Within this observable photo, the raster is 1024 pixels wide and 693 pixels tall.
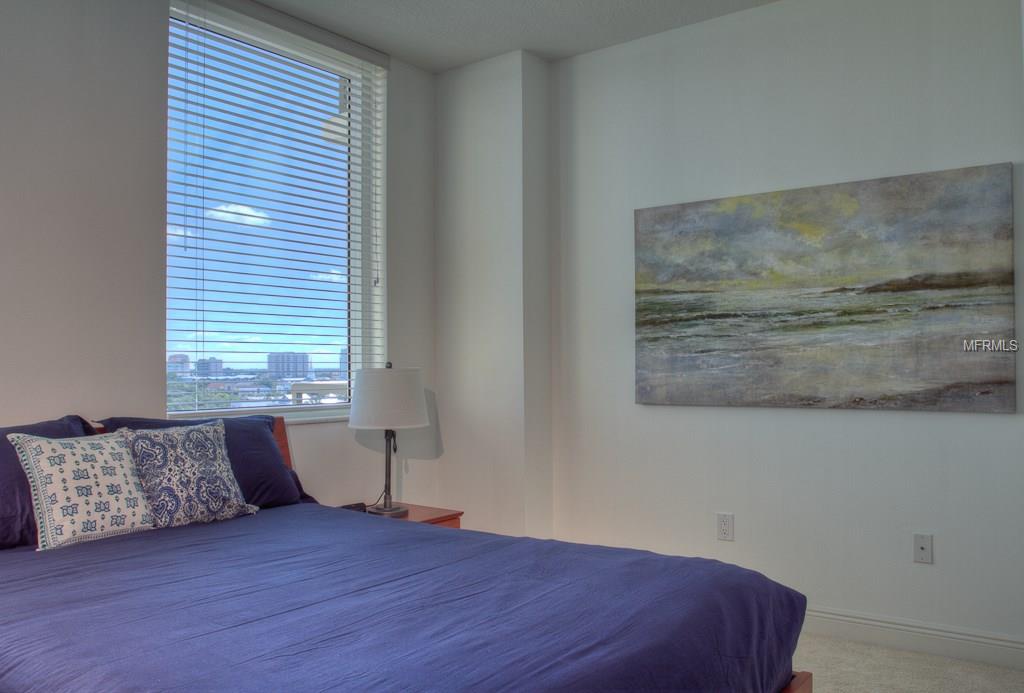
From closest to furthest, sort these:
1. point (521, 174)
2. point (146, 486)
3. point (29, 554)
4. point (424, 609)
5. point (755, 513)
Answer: point (424, 609) < point (29, 554) < point (146, 486) < point (755, 513) < point (521, 174)

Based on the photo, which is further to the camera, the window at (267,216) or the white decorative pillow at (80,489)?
the window at (267,216)

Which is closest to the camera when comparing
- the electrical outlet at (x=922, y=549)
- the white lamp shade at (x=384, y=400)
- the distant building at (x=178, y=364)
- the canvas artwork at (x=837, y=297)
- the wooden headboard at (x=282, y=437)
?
the canvas artwork at (x=837, y=297)

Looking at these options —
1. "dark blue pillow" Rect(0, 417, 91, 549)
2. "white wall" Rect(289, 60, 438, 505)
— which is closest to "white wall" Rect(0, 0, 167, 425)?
"dark blue pillow" Rect(0, 417, 91, 549)

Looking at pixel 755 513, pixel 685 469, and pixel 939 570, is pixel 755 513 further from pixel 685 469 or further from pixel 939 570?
pixel 939 570

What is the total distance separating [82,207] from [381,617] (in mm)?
2049

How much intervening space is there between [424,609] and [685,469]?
2211 mm

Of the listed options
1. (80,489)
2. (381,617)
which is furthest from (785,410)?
(80,489)

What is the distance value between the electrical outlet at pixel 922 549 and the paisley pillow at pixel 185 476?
2490 mm

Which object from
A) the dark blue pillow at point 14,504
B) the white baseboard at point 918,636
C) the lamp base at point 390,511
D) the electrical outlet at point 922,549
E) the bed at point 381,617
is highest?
the dark blue pillow at point 14,504

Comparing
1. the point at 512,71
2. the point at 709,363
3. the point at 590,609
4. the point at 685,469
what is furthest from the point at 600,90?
the point at 590,609

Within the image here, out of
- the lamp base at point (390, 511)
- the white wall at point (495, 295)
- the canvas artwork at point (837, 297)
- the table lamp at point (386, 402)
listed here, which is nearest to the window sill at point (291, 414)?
the table lamp at point (386, 402)

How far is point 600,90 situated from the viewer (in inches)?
159

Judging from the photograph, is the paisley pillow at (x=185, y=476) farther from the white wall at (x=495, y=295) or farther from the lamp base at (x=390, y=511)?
the white wall at (x=495, y=295)

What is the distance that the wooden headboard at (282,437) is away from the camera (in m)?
3.46
